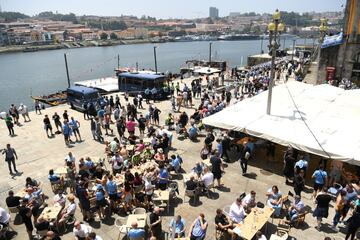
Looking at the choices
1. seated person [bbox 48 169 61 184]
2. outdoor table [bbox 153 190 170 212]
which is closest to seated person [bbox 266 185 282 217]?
outdoor table [bbox 153 190 170 212]

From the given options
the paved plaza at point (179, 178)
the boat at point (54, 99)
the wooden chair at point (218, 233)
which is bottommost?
the boat at point (54, 99)

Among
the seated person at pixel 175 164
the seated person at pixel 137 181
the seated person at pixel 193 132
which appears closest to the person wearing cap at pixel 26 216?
the seated person at pixel 137 181

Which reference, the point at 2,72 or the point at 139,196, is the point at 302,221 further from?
the point at 2,72

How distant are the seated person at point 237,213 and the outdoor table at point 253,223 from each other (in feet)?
0.65

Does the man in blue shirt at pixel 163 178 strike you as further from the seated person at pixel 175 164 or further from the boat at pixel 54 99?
the boat at pixel 54 99

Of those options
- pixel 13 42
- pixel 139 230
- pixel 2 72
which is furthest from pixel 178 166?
pixel 13 42

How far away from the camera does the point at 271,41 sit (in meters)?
13.4

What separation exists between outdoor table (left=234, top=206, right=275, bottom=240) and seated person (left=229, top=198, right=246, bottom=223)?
0.65 feet

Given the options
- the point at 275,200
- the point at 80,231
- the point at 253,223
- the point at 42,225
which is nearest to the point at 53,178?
the point at 42,225

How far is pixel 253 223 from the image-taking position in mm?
8430

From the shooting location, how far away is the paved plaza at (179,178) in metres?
9.41

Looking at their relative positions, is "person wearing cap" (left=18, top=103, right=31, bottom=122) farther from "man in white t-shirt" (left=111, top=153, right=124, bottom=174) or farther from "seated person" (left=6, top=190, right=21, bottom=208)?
"seated person" (left=6, top=190, right=21, bottom=208)

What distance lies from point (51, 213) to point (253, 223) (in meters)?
6.06

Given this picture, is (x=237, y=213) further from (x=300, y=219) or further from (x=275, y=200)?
(x=300, y=219)
